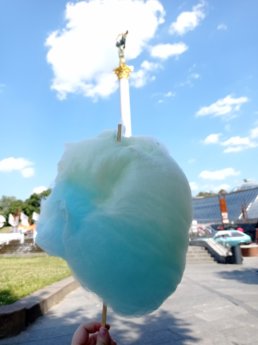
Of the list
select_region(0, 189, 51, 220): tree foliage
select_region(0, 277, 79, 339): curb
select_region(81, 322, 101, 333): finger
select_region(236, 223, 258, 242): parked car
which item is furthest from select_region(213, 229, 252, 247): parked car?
select_region(0, 189, 51, 220): tree foliage

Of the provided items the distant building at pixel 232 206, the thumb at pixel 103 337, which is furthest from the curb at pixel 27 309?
the distant building at pixel 232 206

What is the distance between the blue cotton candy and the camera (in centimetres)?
166

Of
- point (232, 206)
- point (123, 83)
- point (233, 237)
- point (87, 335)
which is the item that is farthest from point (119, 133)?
point (232, 206)

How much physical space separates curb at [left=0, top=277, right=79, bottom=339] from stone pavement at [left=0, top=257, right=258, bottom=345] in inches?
4.6

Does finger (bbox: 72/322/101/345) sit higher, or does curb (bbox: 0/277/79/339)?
finger (bbox: 72/322/101/345)

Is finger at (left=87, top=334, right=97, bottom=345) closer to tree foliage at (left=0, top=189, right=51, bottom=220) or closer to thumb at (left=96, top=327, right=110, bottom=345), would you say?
thumb at (left=96, top=327, right=110, bottom=345)

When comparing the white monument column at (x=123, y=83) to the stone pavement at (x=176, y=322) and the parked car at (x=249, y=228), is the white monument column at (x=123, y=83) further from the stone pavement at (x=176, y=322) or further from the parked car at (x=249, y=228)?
the stone pavement at (x=176, y=322)

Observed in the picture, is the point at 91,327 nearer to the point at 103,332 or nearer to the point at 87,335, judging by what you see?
the point at 87,335

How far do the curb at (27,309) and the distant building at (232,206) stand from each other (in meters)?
37.2

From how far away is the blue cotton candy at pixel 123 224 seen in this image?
166 cm

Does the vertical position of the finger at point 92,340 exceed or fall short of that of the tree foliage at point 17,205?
it falls short

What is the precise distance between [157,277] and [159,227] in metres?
0.24

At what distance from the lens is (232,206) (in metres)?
49.9

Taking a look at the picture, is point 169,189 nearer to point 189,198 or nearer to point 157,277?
point 189,198
